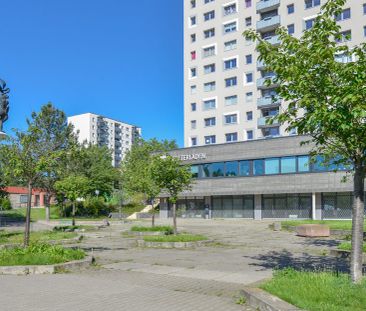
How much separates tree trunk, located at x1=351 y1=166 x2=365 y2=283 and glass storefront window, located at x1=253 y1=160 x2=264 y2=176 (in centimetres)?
3683

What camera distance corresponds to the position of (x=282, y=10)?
58.8 metres

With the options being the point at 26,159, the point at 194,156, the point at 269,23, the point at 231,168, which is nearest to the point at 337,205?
the point at 231,168

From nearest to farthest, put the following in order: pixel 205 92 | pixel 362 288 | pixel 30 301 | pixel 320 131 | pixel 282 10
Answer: pixel 362 288 → pixel 30 301 → pixel 320 131 → pixel 282 10 → pixel 205 92

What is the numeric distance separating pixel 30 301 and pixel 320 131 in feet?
20.2

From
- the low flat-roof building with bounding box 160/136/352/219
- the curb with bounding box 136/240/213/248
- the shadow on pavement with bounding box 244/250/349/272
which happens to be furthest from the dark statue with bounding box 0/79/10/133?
the low flat-roof building with bounding box 160/136/352/219

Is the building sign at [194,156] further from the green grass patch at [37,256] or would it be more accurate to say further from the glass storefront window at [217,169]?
the green grass patch at [37,256]

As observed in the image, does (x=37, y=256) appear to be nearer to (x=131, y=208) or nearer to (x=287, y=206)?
(x=287, y=206)

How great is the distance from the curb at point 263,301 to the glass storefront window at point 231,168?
39.1 m

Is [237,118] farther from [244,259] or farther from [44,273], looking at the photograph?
[44,273]

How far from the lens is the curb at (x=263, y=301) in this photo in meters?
6.34

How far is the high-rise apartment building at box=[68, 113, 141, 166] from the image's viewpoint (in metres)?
136

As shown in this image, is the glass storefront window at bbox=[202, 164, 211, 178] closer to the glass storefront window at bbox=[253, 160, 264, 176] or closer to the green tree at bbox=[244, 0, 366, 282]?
the glass storefront window at bbox=[253, 160, 264, 176]

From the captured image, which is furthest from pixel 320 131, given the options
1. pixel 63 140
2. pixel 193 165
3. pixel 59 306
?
pixel 63 140

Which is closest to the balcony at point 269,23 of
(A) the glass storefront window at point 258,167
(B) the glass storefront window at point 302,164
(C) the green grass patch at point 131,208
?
(A) the glass storefront window at point 258,167
